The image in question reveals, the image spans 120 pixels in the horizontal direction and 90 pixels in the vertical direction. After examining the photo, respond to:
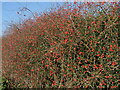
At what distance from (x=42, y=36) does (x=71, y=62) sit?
1.20 metres

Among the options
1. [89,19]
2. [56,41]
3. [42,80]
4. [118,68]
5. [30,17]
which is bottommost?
[42,80]

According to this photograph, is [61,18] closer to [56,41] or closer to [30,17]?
[56,41]

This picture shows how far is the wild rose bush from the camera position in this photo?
3.78 m

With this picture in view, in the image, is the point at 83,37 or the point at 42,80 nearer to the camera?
the point at 83,37

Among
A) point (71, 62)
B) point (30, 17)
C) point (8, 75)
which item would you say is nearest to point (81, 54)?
Result: point (71, 62)

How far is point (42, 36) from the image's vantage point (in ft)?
16.0

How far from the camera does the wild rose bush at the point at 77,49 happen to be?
12.4 ft

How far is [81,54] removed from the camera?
3965mm

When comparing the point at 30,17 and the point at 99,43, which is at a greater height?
the point at 30,17

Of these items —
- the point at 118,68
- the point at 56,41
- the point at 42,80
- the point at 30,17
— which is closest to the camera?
the point at 118,68

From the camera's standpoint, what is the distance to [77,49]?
404cm

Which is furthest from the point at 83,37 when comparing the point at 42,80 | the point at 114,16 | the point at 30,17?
the point at 30,17

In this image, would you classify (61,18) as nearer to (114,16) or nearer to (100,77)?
(114,16)

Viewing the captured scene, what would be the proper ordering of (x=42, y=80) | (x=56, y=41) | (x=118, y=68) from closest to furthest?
(x=118, y=68) → (x=56, y=41) → (x=42, y=80)
